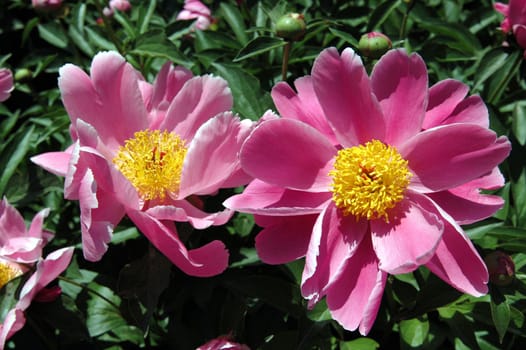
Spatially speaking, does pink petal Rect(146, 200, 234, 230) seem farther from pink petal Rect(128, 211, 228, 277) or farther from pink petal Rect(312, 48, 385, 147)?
pink petal Rect(312, 48, 385, 147)

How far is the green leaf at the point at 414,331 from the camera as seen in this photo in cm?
131

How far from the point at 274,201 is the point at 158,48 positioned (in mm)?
762

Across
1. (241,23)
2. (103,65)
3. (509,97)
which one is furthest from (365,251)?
(241,23)

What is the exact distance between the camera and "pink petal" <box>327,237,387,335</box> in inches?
41.8

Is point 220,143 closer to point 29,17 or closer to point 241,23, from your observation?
point 241,23

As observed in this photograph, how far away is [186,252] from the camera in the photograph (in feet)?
3.86

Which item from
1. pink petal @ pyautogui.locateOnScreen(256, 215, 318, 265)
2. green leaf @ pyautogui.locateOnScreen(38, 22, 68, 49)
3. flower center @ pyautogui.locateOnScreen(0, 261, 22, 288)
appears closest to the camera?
pink petal @ pyautogui.locateOnScreen(256, 215, 318, 265)

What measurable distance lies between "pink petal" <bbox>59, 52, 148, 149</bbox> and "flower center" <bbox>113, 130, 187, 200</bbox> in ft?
0.12

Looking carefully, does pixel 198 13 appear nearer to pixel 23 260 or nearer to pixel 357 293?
pixel 23 260

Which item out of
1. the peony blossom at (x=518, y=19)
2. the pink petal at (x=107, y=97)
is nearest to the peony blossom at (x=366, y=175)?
the pink petal at (x=107, y=97)

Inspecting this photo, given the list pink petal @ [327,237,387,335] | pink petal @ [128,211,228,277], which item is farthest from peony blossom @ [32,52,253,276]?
pink petal @ [327,237,387,335]

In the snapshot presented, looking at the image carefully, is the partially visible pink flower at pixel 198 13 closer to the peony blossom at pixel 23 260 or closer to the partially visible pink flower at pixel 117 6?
the partially visible pink flower at pixel 117 6

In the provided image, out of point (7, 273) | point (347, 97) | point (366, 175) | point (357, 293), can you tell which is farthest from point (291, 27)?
point (7, 273)

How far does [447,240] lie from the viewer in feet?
3.73
